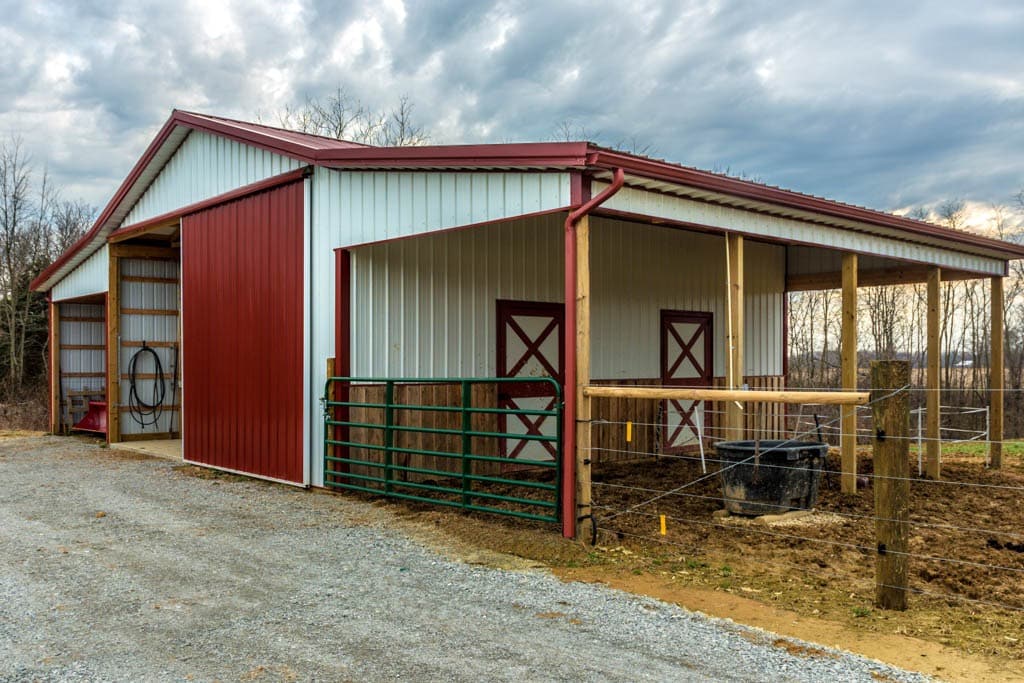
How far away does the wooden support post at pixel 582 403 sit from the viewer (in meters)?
5.76

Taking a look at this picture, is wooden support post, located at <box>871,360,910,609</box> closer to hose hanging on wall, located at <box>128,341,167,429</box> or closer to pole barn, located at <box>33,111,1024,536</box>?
pole barn, located at <box>33,111,1024,536</box>

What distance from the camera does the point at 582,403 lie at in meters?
5.77

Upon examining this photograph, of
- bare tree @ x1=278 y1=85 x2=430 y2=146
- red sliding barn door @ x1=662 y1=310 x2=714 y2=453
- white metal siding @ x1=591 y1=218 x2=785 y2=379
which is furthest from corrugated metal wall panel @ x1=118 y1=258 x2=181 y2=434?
bare tree @ x1=278 y1=85 x2=430 y2=146

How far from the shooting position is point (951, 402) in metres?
21.7

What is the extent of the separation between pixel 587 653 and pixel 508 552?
1.95 metres

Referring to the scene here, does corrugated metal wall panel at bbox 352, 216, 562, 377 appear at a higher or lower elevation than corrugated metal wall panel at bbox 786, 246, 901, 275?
lower

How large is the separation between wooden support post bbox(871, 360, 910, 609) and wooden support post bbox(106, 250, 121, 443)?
11287mm

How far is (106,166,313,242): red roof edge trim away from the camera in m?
8.29

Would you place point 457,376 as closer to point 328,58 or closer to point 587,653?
point 587,653

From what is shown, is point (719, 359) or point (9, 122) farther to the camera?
point (9, 122)

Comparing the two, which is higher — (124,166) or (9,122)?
(9,122)

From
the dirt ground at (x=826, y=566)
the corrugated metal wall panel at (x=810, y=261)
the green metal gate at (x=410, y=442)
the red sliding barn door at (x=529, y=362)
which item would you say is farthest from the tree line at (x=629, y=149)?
the dirt ground at (x=826, y=566)

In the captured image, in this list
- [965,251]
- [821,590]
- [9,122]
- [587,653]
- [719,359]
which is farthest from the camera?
[9,122]

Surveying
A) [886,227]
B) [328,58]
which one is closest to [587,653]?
[886,227]
